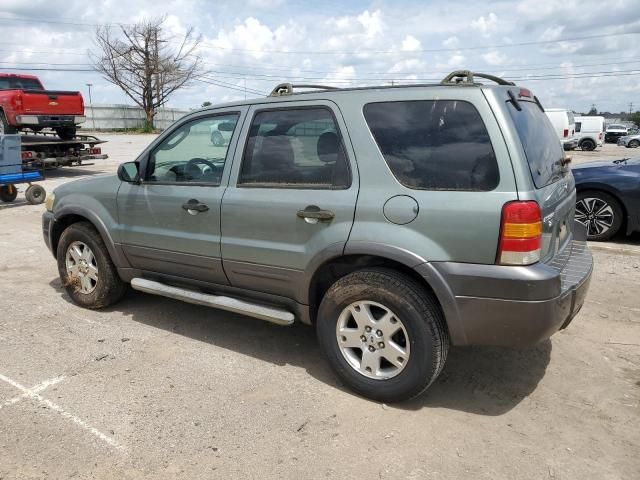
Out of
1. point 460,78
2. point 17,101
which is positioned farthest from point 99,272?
point 17,101

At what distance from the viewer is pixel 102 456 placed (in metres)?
2.78

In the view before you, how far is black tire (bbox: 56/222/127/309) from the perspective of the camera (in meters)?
4.63

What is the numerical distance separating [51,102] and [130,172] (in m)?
12.3

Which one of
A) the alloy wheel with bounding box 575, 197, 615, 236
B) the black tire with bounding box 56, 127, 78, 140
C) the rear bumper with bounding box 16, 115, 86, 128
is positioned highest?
the rear bumper with bounding box 16, 115, 86, 128

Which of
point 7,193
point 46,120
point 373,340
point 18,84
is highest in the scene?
point 18,84

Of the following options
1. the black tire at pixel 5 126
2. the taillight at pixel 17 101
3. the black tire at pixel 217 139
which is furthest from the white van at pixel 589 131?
the black tire at pixel 217 139

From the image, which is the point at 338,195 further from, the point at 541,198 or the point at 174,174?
the point at 174,174

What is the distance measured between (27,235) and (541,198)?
7642mm

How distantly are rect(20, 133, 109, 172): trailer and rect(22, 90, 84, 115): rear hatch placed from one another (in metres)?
0.81

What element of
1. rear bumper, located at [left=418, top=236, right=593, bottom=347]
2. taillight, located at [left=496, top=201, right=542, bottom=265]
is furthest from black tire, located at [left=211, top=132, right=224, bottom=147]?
taillight, located at [left=496, top=201, right=542, bottom=265]

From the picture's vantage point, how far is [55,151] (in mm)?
14953

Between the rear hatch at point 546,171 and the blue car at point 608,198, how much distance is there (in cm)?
361

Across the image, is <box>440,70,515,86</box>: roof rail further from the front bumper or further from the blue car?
the blue car

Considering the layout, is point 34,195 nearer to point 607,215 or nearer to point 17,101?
point 17,101
